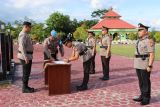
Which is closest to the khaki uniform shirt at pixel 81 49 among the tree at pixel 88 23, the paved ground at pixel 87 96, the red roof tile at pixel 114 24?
the paved ground at pixel 87 96

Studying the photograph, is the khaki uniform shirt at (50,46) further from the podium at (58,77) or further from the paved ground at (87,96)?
the paved ground at (87,96)

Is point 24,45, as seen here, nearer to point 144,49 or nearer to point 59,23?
point 144,49

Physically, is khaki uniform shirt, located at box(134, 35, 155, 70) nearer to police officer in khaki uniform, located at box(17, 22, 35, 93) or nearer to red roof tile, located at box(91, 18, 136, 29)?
police officer in khaki uniform, located at box(17, 22, 35, 93)

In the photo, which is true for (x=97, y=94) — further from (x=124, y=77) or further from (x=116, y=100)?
(x=124, y=77)

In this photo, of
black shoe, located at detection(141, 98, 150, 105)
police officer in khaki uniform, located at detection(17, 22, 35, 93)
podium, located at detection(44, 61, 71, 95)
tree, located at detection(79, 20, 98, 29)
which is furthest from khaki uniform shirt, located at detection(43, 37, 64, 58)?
tree, located at detection(79, 20, 98, 29)

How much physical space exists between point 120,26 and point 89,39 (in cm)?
7682

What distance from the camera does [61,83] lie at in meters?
8.88

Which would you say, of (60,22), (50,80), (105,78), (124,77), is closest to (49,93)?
(50,80)

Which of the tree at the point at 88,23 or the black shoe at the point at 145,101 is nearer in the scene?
the black shoe at the point at 145,101

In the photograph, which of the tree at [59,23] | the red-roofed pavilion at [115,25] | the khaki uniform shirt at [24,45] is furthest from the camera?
the tree at [59,23]

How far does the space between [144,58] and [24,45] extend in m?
3.28

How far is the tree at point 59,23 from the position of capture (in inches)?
3388

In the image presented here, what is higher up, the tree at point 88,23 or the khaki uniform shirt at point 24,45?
the tree at point 88,23

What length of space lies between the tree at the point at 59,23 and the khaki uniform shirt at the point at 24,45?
76048mm
